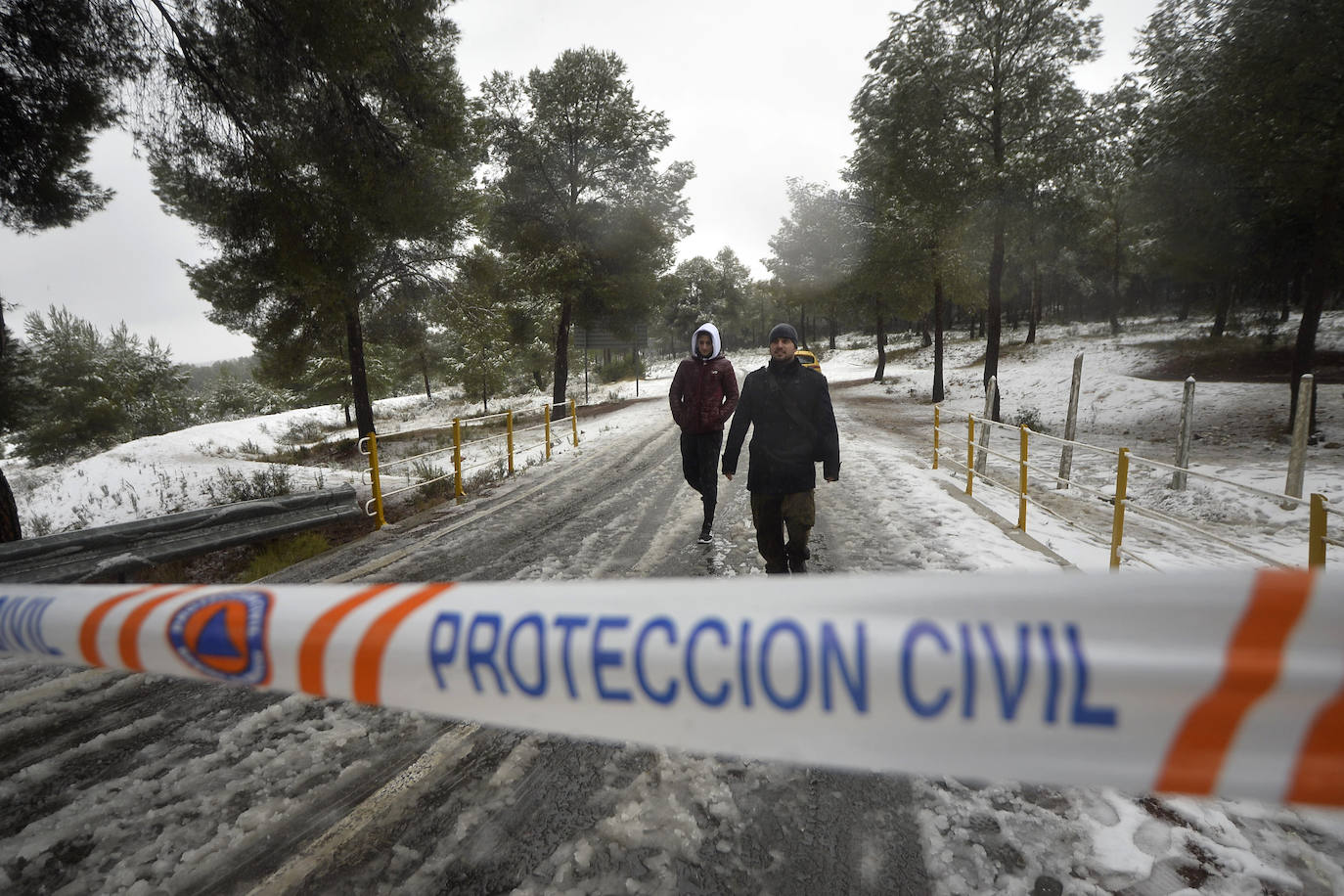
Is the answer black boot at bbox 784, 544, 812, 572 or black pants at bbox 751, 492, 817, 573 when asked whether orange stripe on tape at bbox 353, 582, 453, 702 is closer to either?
black pants at bbox 751, 492, 817, 573

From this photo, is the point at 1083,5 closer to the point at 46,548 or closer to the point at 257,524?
the point at 257,524

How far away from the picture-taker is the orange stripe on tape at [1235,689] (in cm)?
104

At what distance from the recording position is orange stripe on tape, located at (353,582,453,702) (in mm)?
1380

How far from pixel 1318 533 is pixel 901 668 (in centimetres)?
389

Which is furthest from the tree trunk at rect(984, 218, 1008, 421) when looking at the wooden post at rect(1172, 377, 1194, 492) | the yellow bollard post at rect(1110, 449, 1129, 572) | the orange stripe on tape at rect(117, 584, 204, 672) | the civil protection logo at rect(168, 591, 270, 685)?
the orange stripe on tape at rect(117, 584, 204, 672)

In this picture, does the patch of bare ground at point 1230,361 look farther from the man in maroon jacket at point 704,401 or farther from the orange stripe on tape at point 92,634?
the orange stripe on tape at point 92,634

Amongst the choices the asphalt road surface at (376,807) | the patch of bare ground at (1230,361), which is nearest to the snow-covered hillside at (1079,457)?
the patch of bare ground at (1230,361)

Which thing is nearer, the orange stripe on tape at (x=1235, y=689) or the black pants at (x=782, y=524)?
the orange stripe on tape at (x=1235, y=689)

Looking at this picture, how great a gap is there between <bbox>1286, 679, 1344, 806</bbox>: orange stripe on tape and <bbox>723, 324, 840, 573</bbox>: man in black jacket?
2.97 metres

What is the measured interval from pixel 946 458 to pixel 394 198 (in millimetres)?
9642

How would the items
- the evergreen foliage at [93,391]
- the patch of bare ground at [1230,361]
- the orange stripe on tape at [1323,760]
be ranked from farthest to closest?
the evergreen foliage at [93,391], the patch of bare ground at [1230,361], the orange stripe on tape at [1323,760]

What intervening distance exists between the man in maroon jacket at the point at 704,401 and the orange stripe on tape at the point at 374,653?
4.28 metres

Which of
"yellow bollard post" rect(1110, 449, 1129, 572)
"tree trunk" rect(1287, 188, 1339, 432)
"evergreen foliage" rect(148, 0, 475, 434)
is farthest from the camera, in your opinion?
"tree trunk" rect(1287, 188, 1339, 432)

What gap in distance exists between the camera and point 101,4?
203 inches
